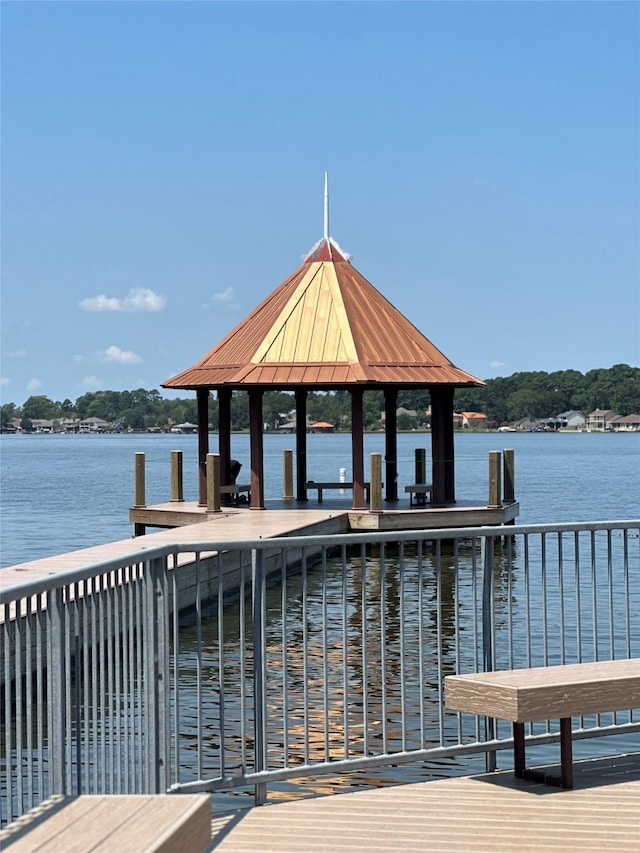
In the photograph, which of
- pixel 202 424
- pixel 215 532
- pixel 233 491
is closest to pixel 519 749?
pixel 215 532

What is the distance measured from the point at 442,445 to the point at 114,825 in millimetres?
23071

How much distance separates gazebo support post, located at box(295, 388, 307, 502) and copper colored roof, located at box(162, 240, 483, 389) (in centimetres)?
177

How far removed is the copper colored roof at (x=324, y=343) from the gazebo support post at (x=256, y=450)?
0.79 meters

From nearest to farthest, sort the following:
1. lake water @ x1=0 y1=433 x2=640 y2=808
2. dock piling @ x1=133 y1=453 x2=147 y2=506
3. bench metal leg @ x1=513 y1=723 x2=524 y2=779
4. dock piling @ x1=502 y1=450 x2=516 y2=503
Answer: bench metal leg @ x1=513 y1=723 x2=524 y2=779 < lake water @ x1=0 y1=433 x2=640 y2=808 < dock piling @ x1=133 y1=453 x2=147 y2=506 < dock piling @ x1=502 y1=450 x2=516 y2=503

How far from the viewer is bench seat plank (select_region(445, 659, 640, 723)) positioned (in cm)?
630

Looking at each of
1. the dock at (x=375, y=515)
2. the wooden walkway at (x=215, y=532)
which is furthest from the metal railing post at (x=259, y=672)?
the dock at (x=375, y=515)

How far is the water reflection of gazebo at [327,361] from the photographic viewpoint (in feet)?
86.4

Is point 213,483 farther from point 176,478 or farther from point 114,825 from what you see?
point 114,825

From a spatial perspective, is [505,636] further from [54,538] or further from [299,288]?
[54,538]

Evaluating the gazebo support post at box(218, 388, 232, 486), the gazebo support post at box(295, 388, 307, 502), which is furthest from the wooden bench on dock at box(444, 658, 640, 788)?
the gazebo support post at box(295, 388, 307, 502)

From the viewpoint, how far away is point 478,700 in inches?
254

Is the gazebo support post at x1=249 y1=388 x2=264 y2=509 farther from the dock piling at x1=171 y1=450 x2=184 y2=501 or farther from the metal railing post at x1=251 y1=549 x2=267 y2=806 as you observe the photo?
the metal railing post at x1=251 y1=549 x2=267 y2=806

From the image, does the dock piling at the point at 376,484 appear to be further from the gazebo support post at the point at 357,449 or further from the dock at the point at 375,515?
the gazebo support post at the point at 357,449

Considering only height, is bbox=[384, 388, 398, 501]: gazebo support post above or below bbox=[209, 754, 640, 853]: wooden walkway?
above
